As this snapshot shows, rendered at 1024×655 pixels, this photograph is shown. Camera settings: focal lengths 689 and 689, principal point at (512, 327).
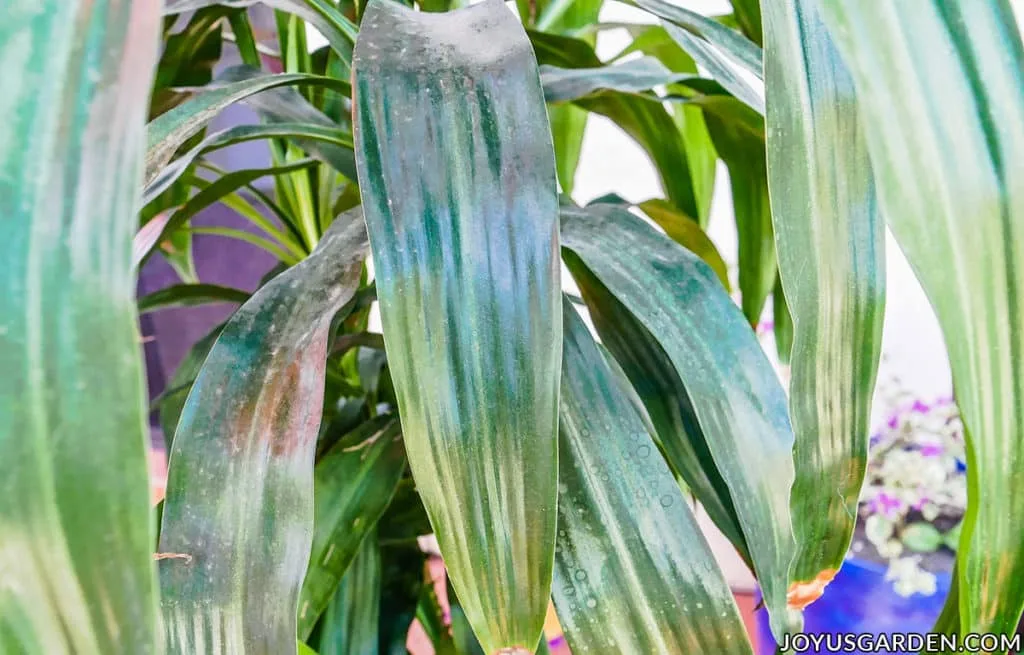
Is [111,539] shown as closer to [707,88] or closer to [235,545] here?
[235,545]

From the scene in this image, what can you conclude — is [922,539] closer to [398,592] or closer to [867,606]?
[867,606]

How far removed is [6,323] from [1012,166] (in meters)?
0.25

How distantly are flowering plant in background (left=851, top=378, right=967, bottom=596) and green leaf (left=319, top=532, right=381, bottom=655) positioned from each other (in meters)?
0.53

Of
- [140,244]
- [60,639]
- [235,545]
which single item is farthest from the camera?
[140,244]

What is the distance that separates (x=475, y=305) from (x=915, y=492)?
709 mm

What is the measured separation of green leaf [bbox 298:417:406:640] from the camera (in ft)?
1.18

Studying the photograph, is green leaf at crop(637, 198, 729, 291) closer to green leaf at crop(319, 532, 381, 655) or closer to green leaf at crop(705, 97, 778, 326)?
green leaf at crop(705, 97, 778, 326)

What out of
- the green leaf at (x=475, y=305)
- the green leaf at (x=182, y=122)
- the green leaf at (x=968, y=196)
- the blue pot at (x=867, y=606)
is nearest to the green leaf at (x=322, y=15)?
the green leaf at (x=182, y=122)

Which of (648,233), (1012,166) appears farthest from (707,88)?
(1012,166)

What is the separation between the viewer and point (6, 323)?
14 centimetres

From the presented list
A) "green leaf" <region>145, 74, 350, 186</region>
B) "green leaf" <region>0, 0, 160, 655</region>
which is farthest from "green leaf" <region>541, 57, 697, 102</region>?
"green leaf" <region>0, 0, 160, 655</region>

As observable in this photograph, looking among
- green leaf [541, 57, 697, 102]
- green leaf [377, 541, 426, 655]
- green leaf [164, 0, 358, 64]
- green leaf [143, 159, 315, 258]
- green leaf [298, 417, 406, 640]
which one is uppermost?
green leaf [164, 0, 358, 64]

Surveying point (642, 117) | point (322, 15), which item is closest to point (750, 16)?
point (642, 117)

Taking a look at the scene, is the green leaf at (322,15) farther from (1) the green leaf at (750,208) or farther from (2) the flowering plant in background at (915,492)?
(2) the flowering plant in background at (915,492)
